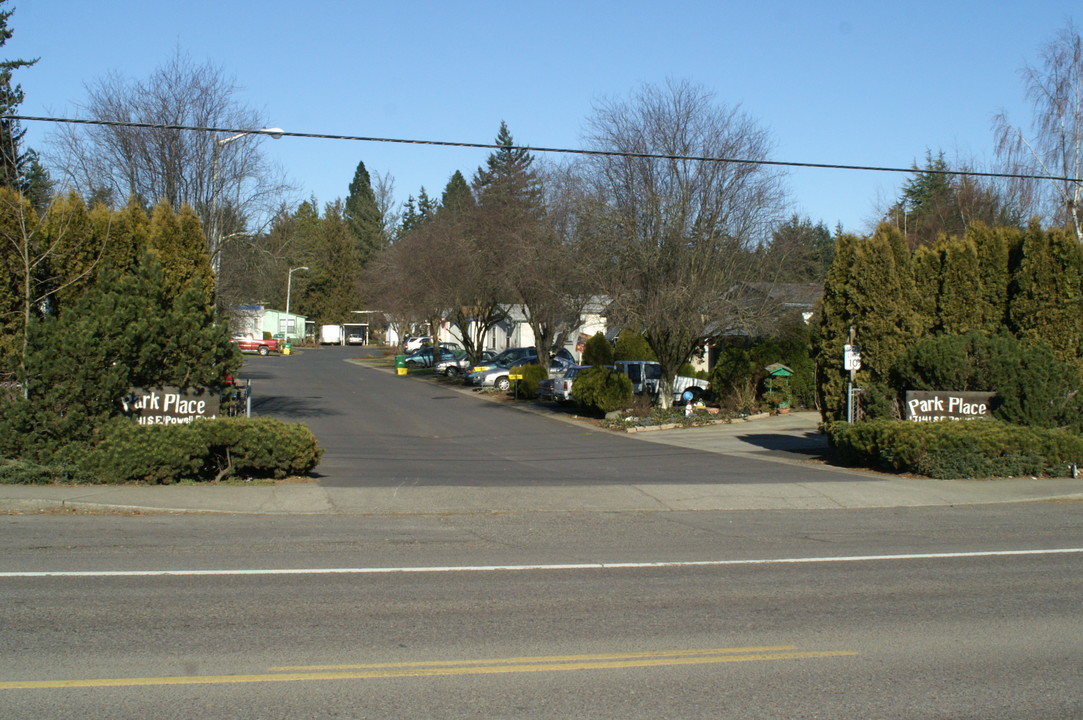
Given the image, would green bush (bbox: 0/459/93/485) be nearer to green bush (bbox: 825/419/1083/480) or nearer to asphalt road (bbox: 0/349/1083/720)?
asphalt road (bbox: 0/349/1083/720)

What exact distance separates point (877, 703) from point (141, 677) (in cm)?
450

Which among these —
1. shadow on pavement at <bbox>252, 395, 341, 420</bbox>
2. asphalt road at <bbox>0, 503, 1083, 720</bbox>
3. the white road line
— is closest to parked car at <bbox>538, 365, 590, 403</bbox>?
shadow on pavement at <bbox>252, 395, 341, 420</bbox>

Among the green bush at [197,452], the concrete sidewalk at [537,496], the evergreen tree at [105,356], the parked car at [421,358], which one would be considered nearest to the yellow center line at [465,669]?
the concrete sidewalk at [537,496]

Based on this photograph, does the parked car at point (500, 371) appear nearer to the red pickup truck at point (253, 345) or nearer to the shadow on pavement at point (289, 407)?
the shadow on pavement at point (289, 407)

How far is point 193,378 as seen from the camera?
16266mm

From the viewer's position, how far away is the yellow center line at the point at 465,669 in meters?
5.73

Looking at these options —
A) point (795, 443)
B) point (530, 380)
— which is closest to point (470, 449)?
point (795, 443)

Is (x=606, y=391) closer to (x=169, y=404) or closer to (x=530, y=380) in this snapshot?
(x=530, y=380)

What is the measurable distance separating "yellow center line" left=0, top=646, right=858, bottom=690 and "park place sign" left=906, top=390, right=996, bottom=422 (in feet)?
44.6

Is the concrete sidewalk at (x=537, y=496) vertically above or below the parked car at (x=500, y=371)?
below

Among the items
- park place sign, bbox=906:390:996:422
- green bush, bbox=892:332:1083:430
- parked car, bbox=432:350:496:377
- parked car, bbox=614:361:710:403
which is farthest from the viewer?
parked car, bbox=432:350:496:377

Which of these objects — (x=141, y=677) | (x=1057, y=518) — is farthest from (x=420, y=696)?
(x=1057, y=518)

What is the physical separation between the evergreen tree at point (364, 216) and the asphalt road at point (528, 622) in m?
101

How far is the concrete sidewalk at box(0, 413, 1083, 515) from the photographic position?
12.9 meters
